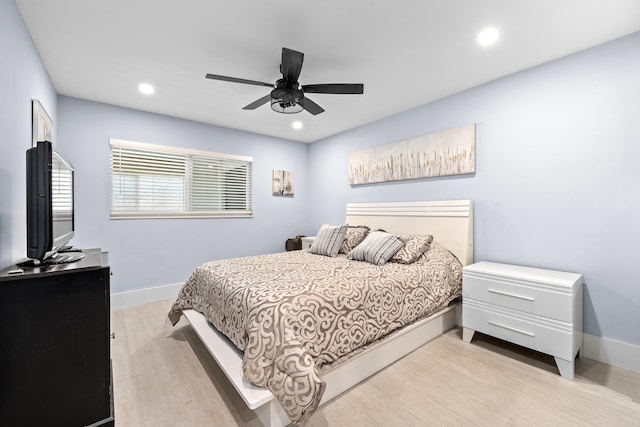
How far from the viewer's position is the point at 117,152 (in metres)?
3.47

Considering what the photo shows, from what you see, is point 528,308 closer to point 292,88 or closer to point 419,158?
point 419,158

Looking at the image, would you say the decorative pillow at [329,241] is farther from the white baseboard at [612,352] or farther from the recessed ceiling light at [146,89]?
the recessed ceiling light at [146,89]

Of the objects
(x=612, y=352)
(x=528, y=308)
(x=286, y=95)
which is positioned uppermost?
(x=286, y=95)

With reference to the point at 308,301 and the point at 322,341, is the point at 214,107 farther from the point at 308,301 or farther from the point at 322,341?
the point at 322,341

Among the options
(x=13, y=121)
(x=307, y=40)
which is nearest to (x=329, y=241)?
(x=307, y=40)

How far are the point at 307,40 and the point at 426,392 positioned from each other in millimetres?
2681

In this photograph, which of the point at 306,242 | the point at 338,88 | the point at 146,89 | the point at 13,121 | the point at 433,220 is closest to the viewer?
the point at 13,121

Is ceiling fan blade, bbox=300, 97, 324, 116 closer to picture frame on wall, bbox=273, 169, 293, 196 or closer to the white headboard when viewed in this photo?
the white headboard

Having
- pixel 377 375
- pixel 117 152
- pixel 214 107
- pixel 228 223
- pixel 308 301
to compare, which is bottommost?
pixel 377 375

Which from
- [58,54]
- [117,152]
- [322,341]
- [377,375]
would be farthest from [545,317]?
[117,152]

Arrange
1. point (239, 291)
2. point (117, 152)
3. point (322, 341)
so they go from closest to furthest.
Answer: point (322, 341)
point (239, 291)
point (117, 152)

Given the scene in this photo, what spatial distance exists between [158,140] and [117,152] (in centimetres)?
49

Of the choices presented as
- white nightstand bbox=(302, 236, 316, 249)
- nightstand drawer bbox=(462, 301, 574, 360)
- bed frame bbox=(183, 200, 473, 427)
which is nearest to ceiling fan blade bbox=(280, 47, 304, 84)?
bed frame bbox=(183, 200, 473, 427)

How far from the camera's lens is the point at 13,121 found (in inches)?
67.6
